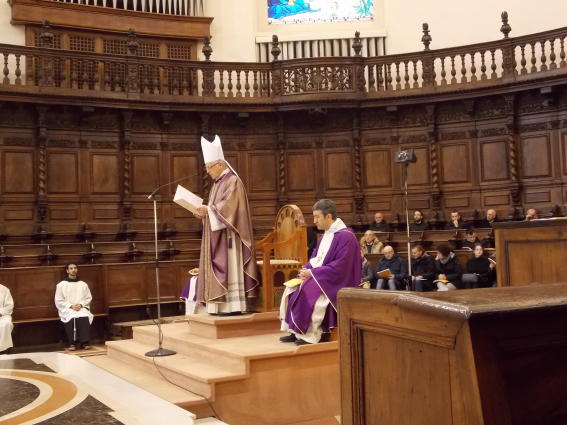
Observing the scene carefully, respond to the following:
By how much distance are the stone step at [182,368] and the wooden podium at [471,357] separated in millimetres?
3226

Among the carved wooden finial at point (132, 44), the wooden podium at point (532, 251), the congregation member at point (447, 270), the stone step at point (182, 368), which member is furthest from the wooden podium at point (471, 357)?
the carved wooden finial at point (132, 44)

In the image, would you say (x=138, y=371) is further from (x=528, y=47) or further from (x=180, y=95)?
(x=528, y=47)

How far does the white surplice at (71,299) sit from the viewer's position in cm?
840

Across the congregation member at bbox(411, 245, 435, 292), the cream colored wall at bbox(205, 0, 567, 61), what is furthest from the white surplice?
the cream colored wall at bbox(205, 0, 567, 61)

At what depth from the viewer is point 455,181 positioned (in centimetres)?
1125

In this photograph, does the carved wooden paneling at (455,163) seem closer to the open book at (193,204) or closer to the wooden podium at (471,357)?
the open book at (193,204)

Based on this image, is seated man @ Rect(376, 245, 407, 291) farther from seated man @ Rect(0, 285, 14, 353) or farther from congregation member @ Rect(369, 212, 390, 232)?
seated man @ Rect(0, 285, 14, 353)

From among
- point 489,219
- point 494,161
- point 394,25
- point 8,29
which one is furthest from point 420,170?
point 8,29

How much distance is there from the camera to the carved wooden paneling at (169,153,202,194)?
1137 centimetres

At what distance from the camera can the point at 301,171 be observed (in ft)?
38.5

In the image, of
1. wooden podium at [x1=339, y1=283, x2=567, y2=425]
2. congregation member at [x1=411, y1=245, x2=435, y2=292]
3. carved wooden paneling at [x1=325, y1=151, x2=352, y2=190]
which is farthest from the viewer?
carved wooden paneling at [x1=325, y1=151, x2=352, y2=190]

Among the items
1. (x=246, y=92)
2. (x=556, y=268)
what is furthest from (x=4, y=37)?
(x=556, y=268)

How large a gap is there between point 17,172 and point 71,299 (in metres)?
3.08

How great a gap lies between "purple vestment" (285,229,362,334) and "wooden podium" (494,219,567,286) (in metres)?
1.25
